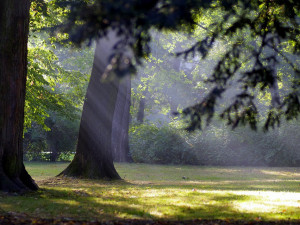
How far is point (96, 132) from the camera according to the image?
14.3 metres

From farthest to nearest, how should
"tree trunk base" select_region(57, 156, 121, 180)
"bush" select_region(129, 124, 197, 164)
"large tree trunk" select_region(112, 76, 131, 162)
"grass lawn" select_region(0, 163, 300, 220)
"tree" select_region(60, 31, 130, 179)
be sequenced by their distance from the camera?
"large tree trunk" select_region(112, 76, 131, 162) → "bush" select_region(129, 124, 197, 164) → "tree" select_region(60, 31, 130, 179) → "tree trunk base" select_region(57, 156, 121, 180) → "grass lawn" select_region(0, 163, 300, 220)

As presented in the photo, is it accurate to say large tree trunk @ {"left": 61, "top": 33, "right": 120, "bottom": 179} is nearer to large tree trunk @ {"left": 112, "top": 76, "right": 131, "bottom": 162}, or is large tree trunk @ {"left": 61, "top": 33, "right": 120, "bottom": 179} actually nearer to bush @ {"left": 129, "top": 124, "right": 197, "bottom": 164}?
bush @ {"left": 129, "top": 124, "right": 197, "bottom": 164}

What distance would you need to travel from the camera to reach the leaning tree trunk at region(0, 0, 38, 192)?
30.2 ft

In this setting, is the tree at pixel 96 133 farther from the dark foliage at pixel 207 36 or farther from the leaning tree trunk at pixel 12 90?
the dark foliage at pixel 207 36

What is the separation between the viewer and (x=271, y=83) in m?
6.48

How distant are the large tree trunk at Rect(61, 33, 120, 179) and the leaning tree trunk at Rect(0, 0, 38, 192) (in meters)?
4.50

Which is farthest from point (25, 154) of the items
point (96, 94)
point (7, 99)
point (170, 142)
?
point (7, 99)

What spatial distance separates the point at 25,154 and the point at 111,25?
26.7 metres

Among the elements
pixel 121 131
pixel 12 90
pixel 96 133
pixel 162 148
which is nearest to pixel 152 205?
pixel 12 90

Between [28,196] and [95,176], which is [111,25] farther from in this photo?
[95,176]

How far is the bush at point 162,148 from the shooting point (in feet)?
91.6

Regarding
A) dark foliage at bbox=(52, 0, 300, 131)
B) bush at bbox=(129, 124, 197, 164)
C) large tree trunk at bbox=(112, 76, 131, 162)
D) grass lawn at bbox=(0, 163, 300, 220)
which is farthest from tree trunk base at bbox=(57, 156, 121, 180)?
large tree trunk at bbox=(112, 76, 131, 162)

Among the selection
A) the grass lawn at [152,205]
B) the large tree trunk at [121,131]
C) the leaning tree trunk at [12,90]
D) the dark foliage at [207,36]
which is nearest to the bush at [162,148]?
the large tree trunk at [121,131]

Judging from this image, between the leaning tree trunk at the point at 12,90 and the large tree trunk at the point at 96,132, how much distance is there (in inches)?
177
